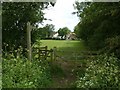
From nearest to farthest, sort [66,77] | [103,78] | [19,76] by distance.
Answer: [103,78]
[19,76]
[66,77]

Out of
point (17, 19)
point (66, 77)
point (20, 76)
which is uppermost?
point (17, 19)

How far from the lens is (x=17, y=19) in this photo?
52.9 feet

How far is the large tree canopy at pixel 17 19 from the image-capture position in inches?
623

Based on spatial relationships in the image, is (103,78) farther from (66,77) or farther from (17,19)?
(17,19)

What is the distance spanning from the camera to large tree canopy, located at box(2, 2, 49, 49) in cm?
1584

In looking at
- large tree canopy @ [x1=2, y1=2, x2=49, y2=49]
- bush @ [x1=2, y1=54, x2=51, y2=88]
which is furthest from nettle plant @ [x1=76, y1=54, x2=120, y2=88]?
large tree canopy @ [x1=2, y1=2, x2=49, y2=49]

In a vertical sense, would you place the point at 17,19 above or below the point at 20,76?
above

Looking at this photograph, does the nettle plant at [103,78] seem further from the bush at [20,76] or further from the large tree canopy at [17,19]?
the large tree canopy at [17,19]

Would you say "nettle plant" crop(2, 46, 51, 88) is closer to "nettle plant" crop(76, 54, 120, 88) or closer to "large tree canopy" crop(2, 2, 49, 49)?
"nettle plant" crop(76, 54, 120, 88)

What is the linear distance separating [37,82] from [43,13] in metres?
8.17

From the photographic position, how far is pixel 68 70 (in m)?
14.3

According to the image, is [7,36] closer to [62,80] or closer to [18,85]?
[62,80]

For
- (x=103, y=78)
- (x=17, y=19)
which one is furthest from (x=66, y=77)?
(x=17, y=19)

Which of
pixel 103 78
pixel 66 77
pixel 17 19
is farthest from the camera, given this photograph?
pixel 17 19
